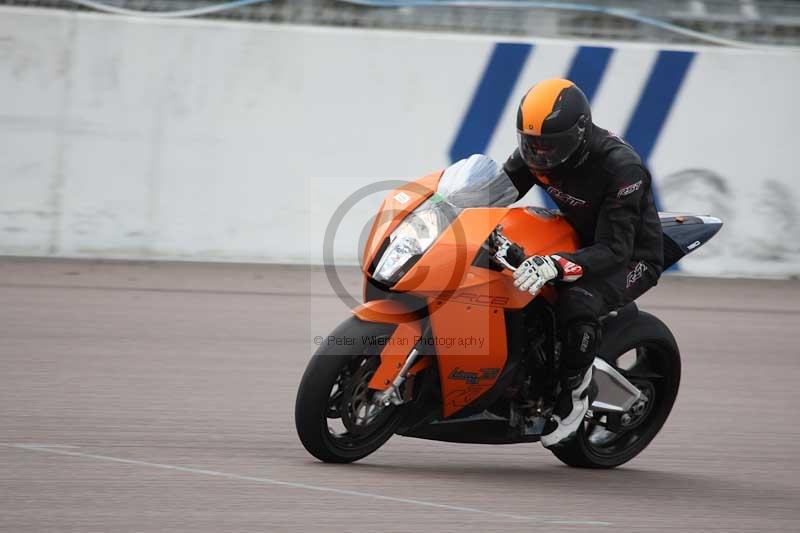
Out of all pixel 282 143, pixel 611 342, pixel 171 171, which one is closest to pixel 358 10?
pixel 282 143

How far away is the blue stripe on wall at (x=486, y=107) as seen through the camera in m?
11.8

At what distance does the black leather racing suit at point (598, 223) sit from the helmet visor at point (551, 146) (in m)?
0.11

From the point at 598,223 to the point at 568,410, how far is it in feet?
2.91

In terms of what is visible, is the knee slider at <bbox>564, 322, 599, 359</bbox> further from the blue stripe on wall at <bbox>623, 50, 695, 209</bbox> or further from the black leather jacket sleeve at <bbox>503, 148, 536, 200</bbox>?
the blue stripe on wall at <bbox>623, 50, 695, 209</bbox>

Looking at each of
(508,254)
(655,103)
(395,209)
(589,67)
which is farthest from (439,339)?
(655,103)

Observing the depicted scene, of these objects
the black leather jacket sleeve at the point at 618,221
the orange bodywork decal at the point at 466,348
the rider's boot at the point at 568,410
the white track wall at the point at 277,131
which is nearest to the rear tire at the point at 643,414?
the rider's boot at the point at 568,410

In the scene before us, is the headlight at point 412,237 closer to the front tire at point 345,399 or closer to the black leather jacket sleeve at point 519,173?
the front tire at point 345,399

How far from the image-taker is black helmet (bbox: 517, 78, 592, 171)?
533 cm

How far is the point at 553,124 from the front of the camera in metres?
5.33

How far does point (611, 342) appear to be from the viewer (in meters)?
5.98

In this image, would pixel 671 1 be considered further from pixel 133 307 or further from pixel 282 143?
pixel 133 307

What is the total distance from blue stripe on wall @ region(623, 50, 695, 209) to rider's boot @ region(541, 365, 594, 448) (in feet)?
21.4

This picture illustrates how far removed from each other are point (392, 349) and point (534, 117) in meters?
1.16

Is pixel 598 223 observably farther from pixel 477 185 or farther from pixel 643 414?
pixel 643 414
